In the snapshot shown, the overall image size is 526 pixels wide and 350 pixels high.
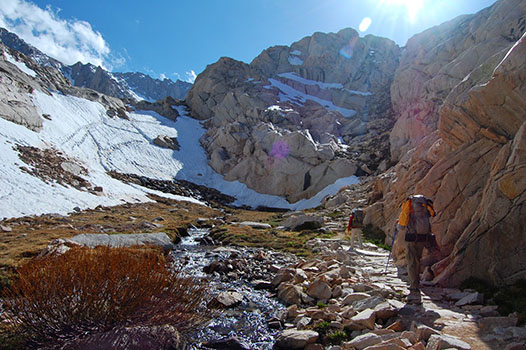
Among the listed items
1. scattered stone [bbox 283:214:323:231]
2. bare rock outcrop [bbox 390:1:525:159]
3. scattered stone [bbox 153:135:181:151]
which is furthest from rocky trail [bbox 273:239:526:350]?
scattered stone [bbox 153:135:181:151]

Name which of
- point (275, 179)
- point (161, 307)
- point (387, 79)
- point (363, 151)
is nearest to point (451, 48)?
point (363, 151)

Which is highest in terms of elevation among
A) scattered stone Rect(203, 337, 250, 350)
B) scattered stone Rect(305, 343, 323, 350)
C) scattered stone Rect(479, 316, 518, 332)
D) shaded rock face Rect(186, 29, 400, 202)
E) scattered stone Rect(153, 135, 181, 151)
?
shaded rock face Rect(186, 29, 400, 202)

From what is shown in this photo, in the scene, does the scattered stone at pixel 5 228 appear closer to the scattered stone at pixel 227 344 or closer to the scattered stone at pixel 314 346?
the scattered stone at pixel 227 344

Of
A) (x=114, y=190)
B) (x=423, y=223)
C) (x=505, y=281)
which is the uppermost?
(x=423, y=223)

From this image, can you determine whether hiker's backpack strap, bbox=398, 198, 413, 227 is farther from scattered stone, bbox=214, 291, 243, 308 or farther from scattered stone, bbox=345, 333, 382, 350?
scattered stone, bbox=214, 291, 243, 308

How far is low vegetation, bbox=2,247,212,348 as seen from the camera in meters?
5.60

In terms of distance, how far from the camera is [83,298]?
577 centimetres

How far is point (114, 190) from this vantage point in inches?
1737

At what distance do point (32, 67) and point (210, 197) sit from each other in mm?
66124

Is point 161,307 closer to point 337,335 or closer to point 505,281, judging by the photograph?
point 337,335

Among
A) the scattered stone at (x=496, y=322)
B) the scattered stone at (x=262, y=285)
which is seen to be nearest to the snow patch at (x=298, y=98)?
the scattered stone at (x=262, y=285)

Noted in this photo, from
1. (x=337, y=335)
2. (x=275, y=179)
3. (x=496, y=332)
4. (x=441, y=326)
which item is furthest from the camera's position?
(x=275, y=179)

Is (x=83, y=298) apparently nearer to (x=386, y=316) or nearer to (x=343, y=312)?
(x=343, y=312)

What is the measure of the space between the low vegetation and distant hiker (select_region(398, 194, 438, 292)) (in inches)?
278
